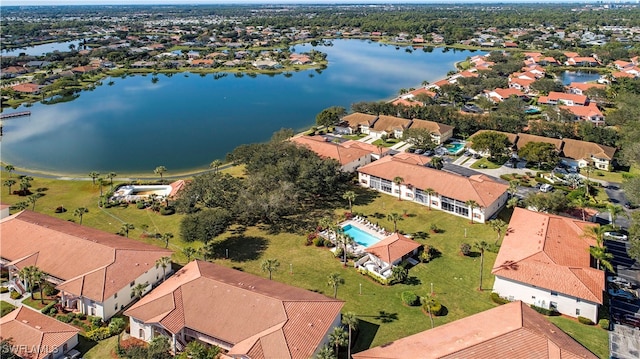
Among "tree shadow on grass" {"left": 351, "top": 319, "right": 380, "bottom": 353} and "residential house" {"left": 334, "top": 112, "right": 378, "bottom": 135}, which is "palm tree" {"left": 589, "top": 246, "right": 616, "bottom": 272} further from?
"residential house" {"left": 334, "top": 112, "right": 378, "bottom": 135}

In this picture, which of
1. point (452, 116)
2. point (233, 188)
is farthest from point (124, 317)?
point (452, 116)

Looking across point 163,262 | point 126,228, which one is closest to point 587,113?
point 163,262

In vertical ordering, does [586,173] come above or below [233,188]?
below

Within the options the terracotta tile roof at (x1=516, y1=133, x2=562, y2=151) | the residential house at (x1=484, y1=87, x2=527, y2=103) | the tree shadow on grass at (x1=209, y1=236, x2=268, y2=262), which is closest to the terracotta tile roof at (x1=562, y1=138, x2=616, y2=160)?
the terracotta tile roof at (x1=516, y1=133, x2=562, y2=151)

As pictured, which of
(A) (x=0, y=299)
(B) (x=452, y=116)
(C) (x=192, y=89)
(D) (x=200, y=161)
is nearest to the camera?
(A) (x=0, y=299)

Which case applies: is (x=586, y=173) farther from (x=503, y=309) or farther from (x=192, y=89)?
(x=192, y=89)

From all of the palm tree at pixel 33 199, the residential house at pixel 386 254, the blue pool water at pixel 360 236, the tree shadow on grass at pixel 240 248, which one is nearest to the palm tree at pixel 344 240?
the residential house at pixel 386 254

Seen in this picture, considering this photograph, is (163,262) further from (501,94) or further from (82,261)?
(501,94)
